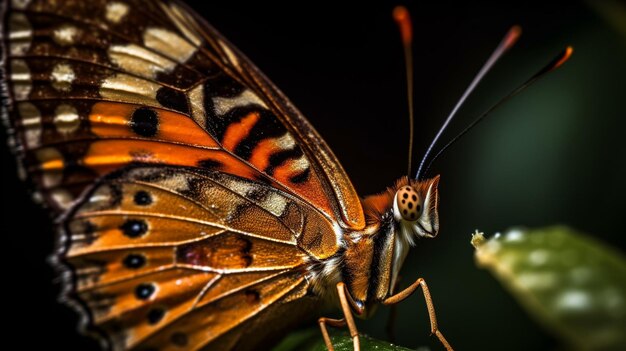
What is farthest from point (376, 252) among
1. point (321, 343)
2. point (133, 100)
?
point (133, 100)

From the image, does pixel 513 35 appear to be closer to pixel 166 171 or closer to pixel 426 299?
pixel 426 299

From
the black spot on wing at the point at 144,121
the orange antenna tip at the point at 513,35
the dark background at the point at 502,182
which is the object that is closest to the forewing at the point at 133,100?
the black spot on wing at the point at 144,121

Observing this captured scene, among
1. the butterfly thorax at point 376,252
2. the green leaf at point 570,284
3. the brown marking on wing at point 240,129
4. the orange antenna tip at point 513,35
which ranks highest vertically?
the brown marking on wing at point 240,129

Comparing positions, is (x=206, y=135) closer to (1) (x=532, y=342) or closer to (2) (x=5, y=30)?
(2) (x=5, y=30)

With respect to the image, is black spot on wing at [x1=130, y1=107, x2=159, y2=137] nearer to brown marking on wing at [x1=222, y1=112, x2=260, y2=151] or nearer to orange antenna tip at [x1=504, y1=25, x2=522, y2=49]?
brown marking on wing at [x1=222, y1=112, x2=260, y2=151]

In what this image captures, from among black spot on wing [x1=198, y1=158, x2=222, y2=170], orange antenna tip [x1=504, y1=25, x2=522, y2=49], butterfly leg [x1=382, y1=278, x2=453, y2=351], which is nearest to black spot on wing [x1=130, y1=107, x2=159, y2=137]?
black spot on wing [x1=198, y1=158, x2=222, y2=170]

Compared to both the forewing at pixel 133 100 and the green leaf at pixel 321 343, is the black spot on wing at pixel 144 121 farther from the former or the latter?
the green leaf at pixel 321 343

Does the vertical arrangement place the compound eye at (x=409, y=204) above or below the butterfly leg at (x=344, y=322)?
above
